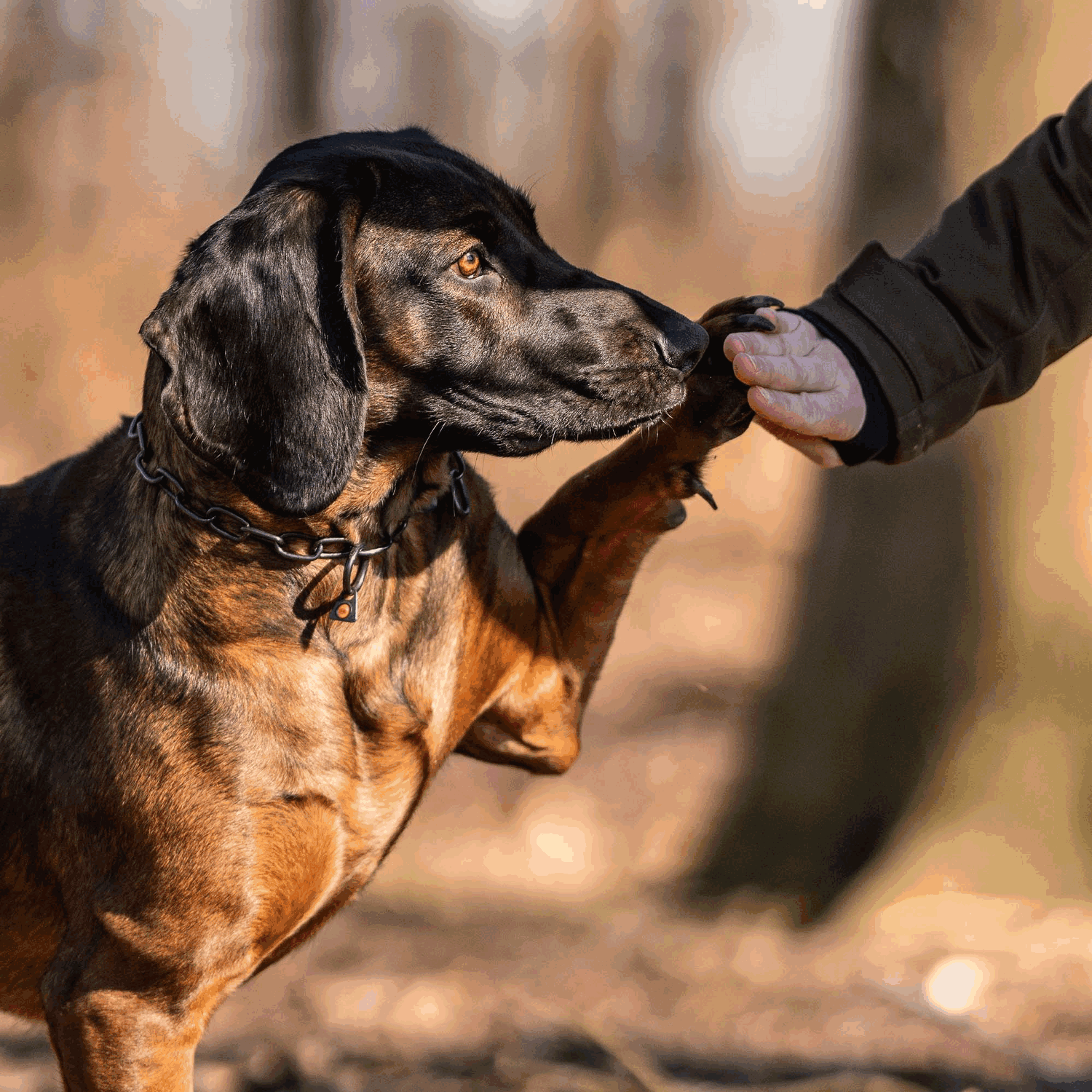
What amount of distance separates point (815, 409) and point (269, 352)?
1.10 metres

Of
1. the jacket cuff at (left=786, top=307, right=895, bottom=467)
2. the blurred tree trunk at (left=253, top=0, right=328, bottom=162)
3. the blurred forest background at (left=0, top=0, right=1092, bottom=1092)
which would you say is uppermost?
the blurred tree trunk at (left=253, top=0, right=328, bottom=162)

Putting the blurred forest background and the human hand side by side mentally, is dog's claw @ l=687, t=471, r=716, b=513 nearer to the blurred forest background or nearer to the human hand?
the human hand

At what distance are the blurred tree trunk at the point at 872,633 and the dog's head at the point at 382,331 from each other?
2695 millimetres

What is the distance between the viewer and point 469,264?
219 centimetres

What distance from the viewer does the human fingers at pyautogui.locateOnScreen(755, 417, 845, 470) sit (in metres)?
2.36

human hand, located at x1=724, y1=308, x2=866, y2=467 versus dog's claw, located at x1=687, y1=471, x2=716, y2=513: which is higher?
human hand, located at x1=724, y1=308, x2=866, y2=467

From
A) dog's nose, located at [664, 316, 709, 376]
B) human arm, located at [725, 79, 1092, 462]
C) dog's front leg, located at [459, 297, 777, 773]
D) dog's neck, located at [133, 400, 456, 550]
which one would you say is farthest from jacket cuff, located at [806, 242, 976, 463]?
dog's neck, located at [133, 400, 456, 550]

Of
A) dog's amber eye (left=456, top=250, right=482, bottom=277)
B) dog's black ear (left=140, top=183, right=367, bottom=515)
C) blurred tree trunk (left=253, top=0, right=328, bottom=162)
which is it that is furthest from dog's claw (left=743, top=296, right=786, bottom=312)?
blurred tree trunk (left=253, top=0, right=328, bottom=162)

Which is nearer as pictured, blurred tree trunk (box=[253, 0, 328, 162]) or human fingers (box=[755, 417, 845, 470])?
human fingers (box=[755, 417, 845, 470])

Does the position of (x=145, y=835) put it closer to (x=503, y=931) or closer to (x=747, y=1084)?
(x=747, y=1084)

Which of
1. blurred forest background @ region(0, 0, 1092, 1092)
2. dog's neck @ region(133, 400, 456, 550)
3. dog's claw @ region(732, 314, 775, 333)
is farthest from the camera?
→ blurred forest background @ region(0, 0, 1092, 1092)

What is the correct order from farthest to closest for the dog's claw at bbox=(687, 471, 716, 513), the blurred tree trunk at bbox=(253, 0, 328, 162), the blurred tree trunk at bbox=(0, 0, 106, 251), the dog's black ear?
1. the blurred tree trunk at bbox=(0, 0, 106, 251)
2. the blurred tree trunk at bbox=(253, 0, 328, 162)
3. the dog's claw at bbox=(687, 471, 716, 513)
4. the dog's black ear

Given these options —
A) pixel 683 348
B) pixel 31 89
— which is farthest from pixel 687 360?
pixel 31 89

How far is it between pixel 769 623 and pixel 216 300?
438 centimetres
